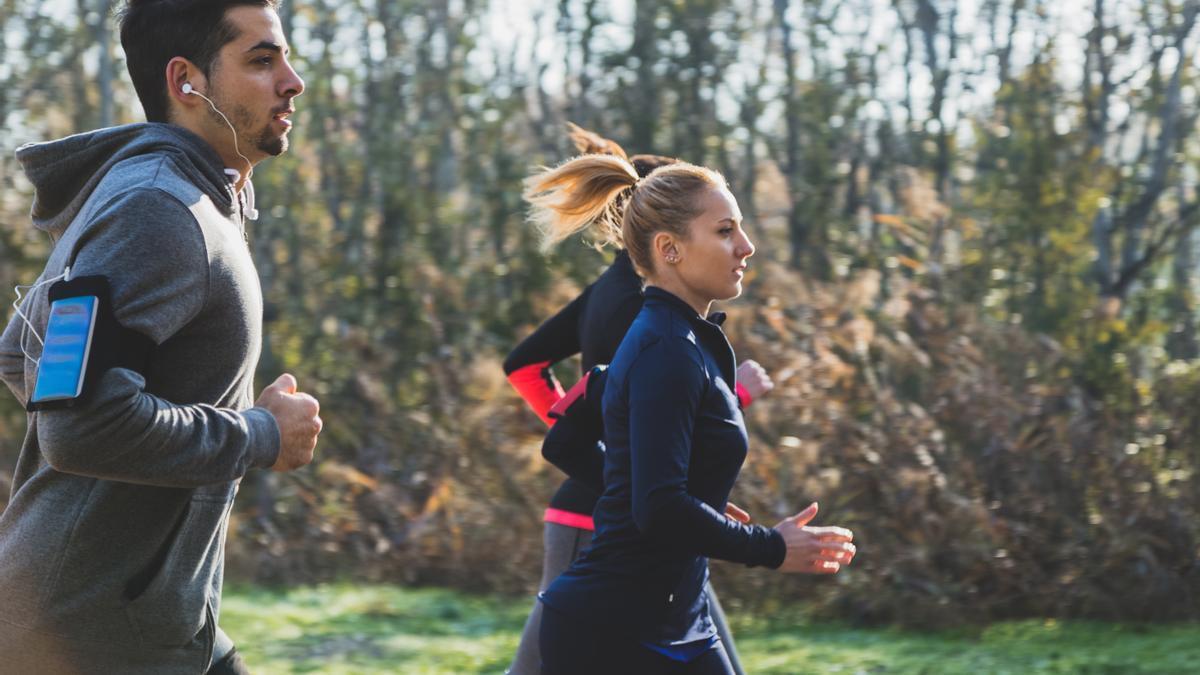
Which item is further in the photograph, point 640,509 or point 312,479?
point 312,479

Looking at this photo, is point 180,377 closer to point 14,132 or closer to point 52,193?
Answer: point 52,193

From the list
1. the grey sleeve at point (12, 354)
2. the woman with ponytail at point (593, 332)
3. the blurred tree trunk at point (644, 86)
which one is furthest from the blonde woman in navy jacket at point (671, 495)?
the blurred tree trunk at point (644, 86)

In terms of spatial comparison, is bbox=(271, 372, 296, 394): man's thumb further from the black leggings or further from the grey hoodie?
the black leggings

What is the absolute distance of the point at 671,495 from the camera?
8.54ft

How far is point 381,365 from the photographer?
29.6 ft

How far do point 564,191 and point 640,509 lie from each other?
104 centimetres

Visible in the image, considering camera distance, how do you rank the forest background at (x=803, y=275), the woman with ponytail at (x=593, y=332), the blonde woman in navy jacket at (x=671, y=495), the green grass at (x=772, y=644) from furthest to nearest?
the forest background at (x=803, y=275), the green grass at (x=772, y=644), the woman with ponytail at (x=593, y=332), the blonde woman in navy jacket at (x=671, y=495)

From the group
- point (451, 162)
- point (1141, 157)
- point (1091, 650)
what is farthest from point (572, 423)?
point (451, 162)

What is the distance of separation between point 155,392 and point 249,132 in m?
0.51

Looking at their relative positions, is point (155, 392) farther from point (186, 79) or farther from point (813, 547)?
point (813, 547)

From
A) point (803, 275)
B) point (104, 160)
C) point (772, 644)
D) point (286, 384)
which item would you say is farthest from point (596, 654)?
point (803, 275)

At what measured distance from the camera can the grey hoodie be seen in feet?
6.87

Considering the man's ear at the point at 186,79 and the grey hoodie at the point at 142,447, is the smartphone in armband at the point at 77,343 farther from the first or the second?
the man's ear at the point at 186,79

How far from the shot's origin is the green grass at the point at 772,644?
19.5 feet
